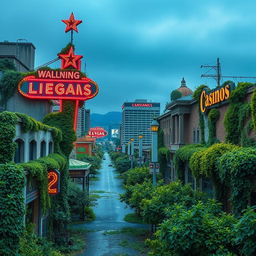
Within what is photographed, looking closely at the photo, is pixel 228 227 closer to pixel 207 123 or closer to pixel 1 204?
pixel 1 204

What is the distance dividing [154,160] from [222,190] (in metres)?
6.62

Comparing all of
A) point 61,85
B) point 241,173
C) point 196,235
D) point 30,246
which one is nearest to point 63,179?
point 61,85

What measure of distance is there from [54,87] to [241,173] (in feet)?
52.9

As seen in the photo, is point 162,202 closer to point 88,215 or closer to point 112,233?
point 112,233

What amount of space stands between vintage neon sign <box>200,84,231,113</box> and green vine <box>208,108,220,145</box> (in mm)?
691

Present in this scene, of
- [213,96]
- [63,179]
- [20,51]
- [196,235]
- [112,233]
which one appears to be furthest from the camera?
[20,51]

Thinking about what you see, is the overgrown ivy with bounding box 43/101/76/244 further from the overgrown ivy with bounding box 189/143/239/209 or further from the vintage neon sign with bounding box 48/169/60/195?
the overgrown ivy with bounding box 189/143/239/209

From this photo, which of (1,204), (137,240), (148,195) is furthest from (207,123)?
(1,204)

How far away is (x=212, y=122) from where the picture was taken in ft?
85.6

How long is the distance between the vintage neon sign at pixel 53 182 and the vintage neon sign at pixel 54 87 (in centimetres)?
866

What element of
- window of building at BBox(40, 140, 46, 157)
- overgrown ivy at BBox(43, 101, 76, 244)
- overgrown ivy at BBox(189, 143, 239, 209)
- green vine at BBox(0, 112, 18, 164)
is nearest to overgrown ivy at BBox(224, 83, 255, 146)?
overgrown ivy at BBox(189, 143, 239, 209)

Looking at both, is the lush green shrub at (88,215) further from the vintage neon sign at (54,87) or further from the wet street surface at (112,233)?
the vintage neon sign at (54,87)

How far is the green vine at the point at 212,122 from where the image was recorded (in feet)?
83.6

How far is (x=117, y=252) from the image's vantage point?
20750 millimetres
